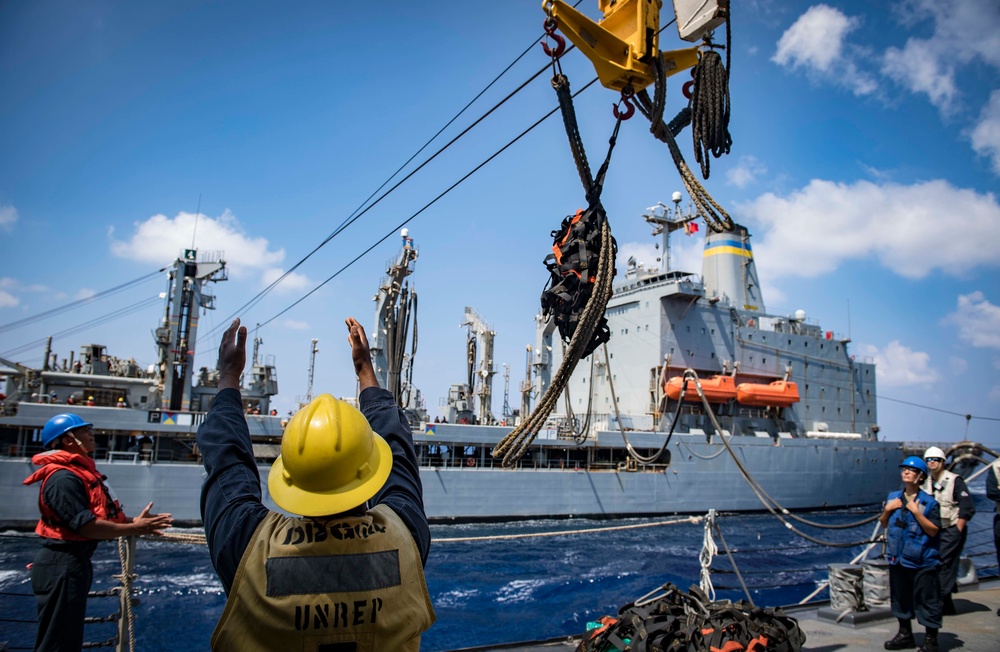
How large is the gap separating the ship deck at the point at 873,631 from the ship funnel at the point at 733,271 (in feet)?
63.0

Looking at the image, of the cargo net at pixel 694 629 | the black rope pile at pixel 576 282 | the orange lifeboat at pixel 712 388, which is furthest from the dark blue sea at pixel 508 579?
the orange lifeboat at pixel 712 388

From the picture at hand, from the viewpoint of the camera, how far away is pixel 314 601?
1144 mm

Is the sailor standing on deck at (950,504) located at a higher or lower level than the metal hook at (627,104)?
lower

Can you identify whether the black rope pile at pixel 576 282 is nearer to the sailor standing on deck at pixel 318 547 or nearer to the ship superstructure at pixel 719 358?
the sailor standing on deck at pixel 318 547

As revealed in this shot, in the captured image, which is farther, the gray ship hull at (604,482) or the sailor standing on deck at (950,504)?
the gray ship hull at (604,482)

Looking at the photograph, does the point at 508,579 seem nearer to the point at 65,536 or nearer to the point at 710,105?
the point at 65,536

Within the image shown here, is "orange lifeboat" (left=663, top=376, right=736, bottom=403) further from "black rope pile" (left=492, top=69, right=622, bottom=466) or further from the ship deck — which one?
"black rope pile" (left=492, top=69, right=622, bottom=466)

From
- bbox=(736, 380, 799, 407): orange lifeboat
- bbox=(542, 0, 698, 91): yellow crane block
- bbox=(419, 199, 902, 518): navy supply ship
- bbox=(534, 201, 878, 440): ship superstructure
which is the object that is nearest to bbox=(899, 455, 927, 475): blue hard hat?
bbox=(542, 0, 698, 91): yellow crane block

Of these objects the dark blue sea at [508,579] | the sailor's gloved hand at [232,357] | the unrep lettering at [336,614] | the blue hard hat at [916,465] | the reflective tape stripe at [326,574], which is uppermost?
the sailor's gloved hand at [232,357]

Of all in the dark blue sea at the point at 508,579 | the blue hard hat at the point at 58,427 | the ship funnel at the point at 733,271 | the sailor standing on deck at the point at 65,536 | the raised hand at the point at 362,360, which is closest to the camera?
the raised hand at the point at 362,360

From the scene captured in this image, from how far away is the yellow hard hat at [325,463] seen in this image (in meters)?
1.20

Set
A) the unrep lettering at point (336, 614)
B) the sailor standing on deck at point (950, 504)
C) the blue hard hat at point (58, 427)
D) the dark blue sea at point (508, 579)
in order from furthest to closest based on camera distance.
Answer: the dark blue sea at point (508, 579) < the sailor standing on deck at point (950, 504) < the blue hard hat at point (58, 427) < the unrep lettering at point (336, 614)

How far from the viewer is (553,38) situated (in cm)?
336

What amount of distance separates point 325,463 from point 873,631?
4832mm
